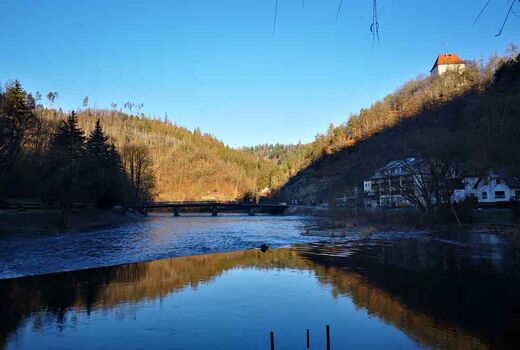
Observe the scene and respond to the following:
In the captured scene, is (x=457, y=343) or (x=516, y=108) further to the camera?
(x=516, y=108)

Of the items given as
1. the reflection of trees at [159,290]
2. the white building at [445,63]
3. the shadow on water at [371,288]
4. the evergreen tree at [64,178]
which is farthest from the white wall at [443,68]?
the reflection of trees at [159,290]

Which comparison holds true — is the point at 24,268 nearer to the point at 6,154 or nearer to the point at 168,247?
the point at 168,247

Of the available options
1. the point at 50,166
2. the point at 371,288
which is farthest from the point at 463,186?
the point at 50,166

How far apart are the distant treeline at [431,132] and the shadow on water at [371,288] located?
920 inches

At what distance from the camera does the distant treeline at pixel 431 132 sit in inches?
1903

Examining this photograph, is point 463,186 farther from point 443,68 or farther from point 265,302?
point 443,68

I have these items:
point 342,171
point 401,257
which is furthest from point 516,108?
point 342,171

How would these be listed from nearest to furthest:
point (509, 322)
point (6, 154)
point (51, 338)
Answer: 1. point (51, 338)
2. point (509, 322)
3. point (6, 154)

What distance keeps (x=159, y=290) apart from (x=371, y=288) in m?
9.04

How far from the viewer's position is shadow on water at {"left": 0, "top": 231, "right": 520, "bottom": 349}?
11.5 m

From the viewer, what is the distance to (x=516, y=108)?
5638 cm

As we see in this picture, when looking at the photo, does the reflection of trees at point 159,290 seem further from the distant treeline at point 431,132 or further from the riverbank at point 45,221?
the distant treeline at point 431,132

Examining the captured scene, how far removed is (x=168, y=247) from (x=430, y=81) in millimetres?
158713

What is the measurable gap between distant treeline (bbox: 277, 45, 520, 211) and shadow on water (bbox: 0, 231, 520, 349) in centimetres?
2337
